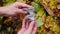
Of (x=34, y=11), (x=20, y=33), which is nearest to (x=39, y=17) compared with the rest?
(x=34, y=11)

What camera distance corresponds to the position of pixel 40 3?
87cm

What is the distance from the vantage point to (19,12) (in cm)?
93

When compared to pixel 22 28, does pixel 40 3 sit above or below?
above

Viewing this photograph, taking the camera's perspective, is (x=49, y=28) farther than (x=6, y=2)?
No

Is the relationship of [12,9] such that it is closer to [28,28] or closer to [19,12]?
[19,12]

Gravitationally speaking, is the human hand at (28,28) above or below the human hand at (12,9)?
below

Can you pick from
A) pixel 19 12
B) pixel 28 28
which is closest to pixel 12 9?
pixel 19 12

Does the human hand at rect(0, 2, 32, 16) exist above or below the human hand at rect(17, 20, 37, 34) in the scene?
above

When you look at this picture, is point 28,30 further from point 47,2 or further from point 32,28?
point 47,2

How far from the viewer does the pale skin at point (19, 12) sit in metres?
0.90

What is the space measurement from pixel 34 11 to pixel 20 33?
155mm

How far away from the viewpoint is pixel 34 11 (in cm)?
88

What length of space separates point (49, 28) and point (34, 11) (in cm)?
13

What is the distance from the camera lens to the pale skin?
0.90 m
